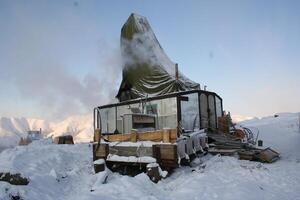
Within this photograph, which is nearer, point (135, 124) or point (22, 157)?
point (135, 124)

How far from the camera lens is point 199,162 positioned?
41.0 feet

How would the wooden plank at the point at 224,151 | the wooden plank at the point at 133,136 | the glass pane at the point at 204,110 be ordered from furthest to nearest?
the glass pane at the point at 204,110 < the wooden plank at the point at 224,151 < the wooden plank at the point at 133,136

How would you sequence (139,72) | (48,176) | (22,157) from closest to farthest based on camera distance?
(48,176) → (22,157) → (139,72)

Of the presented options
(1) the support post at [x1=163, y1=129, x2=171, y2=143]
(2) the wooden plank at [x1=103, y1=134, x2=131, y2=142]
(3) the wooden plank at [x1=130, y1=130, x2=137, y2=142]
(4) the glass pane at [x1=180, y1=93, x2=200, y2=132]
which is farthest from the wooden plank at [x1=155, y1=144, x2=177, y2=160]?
(4) the glass pane at [x1=180, y1=93, x2=200, y2=132]

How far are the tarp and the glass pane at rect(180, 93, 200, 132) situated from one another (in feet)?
5.28

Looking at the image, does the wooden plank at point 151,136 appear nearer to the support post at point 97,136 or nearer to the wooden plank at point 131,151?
the wooden plank at point 131,151

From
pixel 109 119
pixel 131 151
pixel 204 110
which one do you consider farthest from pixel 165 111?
pixel 131 151

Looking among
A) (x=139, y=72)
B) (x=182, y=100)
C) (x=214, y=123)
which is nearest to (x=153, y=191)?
(x=182, y=100)

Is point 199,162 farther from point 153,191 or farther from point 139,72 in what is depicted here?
point 139,72

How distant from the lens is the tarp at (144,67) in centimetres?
2048

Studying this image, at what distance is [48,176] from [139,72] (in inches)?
515

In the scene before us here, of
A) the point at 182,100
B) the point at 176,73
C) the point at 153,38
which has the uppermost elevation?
the point at 153,38

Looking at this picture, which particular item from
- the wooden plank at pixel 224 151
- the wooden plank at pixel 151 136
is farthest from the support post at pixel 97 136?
the wooden plank at pixel 224 151

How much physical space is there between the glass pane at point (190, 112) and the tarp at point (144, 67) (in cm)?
161
